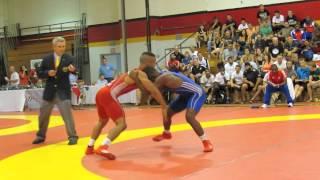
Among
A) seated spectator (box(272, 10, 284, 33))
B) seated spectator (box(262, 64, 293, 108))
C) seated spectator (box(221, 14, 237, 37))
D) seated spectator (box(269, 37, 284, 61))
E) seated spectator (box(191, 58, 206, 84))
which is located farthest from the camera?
seated spectator (box(221, 14, 237, 37))

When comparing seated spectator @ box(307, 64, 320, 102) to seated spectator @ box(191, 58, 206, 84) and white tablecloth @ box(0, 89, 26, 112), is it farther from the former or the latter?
white tablecloth @ box(0, 89, 26, 112)

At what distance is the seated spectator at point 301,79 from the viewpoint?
1539 cm

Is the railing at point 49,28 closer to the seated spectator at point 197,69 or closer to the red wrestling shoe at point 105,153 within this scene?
the seated spectator at point 197,69

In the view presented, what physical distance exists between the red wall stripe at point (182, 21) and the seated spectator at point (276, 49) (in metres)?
3.86

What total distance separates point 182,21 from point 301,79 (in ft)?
30.4

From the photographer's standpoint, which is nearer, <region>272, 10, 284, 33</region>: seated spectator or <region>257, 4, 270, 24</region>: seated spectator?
<region>272, 10, 284, 33</region>: seated spectator

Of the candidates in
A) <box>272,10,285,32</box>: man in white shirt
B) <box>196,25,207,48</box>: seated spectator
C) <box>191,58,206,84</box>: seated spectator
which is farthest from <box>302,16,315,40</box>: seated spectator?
<box>196,25,207,48</box>: seated spectator

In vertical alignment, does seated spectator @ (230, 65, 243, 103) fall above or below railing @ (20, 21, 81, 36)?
below

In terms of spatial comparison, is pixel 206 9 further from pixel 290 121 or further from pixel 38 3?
pixel 290 121

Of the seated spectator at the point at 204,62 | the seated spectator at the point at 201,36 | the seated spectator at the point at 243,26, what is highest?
the seated spectator at the point at 243,26

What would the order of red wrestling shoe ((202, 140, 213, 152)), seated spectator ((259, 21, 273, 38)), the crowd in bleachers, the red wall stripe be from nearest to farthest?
red wrestling shoe ((202, 140, 213, 152)) → the crowd in bleachers → seated spectator ((259, 21, 273, 38)) → the red wall stripe

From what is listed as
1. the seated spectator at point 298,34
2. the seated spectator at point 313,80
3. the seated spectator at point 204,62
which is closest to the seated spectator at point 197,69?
the seated spectator at point 204,62

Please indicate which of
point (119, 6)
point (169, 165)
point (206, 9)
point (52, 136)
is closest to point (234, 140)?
point (169, 165)

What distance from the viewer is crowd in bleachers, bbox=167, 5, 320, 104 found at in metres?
15.8
